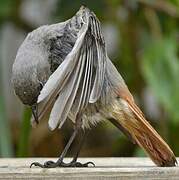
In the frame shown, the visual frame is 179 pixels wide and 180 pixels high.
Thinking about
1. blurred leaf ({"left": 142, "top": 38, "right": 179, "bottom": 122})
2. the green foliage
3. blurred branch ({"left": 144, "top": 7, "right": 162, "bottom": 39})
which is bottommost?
blurred leaf ({"left": 142, "top": 38, "right": 179, "bottom": 122})

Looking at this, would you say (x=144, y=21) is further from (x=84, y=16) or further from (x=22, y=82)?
(x=22, y=82)

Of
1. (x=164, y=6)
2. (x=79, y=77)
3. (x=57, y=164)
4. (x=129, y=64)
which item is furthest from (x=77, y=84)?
(x=129, y=64)

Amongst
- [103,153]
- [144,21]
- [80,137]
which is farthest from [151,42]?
[80,137]

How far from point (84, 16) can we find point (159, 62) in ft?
4.55

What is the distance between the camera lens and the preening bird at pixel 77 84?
238 centimetres

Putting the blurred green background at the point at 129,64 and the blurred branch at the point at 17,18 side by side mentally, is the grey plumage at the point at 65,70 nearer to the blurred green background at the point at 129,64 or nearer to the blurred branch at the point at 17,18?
the blurred green background at the point at 129,64

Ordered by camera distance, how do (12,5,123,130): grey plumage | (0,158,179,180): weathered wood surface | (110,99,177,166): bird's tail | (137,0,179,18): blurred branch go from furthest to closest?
(137,0,179,18): blurred branch → (110,99,177,166): bird's tail → (12,5,123,130): grey plumage → (0,158,179,180): weathered wood surface

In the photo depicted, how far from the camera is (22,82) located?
2398mm

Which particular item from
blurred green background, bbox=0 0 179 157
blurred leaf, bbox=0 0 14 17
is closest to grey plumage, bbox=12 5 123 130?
blurred green background, bbox=0 0 179 157

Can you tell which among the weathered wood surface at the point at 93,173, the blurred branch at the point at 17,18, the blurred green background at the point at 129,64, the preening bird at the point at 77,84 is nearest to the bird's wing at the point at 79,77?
the preening bird at the point at 77,84

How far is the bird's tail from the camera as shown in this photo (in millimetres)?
2586

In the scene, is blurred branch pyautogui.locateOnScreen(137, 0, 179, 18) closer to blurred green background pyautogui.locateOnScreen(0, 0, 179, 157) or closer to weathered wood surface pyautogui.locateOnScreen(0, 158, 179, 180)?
blurred green background pyautogui.locateOnScreen(0, 0, 179, 157)

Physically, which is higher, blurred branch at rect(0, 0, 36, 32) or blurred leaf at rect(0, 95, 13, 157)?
blurred branch at rect(0, 0, 36, 32)

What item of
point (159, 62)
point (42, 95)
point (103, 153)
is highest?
point (42, 95)
